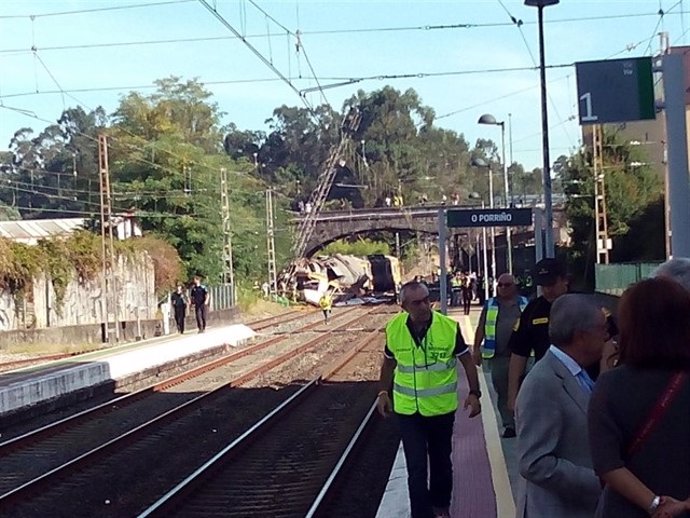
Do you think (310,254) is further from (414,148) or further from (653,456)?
(653,456)

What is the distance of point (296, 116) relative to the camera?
495ft

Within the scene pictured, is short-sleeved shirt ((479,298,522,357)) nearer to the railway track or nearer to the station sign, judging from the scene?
the railway track

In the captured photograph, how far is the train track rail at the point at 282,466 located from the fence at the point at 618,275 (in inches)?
239

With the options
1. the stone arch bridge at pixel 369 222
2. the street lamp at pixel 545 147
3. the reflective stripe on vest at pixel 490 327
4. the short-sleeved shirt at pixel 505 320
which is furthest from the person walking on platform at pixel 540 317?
the stone arch bridge at pixel 369 222

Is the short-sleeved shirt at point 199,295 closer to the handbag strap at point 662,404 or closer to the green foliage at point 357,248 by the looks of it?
the handbag strap at point 662,404

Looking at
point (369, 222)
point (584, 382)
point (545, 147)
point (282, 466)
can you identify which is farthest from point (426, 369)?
point (369, 222)

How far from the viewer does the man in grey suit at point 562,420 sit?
451cm

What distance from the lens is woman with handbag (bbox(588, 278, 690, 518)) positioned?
12.4ft

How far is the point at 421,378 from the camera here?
27.0 ft

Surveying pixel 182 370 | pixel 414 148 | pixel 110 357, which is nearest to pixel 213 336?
pixel 182 370

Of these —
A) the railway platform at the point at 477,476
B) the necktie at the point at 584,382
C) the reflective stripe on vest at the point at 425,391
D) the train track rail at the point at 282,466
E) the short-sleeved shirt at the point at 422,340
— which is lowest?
the train track rail at the point at 282,466

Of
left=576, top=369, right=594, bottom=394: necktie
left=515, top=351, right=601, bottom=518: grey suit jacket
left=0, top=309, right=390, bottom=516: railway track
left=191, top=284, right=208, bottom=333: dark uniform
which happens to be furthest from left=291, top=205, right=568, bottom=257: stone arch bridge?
left=515, top=351, right=601, bottom=518: grey suit jacket

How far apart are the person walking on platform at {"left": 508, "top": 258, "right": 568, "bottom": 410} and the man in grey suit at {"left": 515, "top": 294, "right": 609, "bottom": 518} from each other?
2701 mm

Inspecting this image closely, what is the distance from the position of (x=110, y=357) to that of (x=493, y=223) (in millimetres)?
10603
